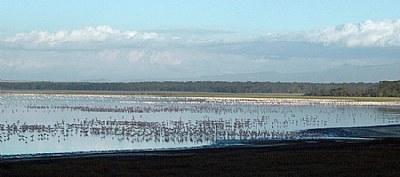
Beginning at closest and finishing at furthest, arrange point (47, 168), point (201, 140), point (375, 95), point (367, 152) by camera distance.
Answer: point (47, 168) → point (367, 152) → point (201, 140) → point (375, 95)

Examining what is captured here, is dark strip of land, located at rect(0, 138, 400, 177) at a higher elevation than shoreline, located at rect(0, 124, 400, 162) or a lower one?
higher

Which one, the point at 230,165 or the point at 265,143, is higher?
the point at 230,165

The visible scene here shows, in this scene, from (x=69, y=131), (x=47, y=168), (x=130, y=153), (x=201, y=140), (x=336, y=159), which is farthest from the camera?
(x=69, y=131)

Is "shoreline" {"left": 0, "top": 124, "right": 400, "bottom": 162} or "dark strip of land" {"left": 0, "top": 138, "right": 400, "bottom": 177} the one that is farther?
"shoreline" {"left": 0, "top": 124, "right": 400, "bottom": 162}

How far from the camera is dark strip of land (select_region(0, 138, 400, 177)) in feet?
70.4

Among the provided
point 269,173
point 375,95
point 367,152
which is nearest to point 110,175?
point 269,173

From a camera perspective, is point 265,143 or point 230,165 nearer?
point 230,165

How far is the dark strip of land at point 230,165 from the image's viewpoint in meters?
21.5

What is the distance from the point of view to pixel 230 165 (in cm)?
2364

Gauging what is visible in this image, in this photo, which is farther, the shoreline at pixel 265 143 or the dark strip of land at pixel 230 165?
the shoreline at pixel 265 143

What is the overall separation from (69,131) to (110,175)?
27765 mm

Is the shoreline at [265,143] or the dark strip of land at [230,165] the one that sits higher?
the dark strip of land at [230,165]

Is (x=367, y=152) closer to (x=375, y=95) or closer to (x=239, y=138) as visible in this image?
(x=239, y=138)

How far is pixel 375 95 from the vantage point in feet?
462
